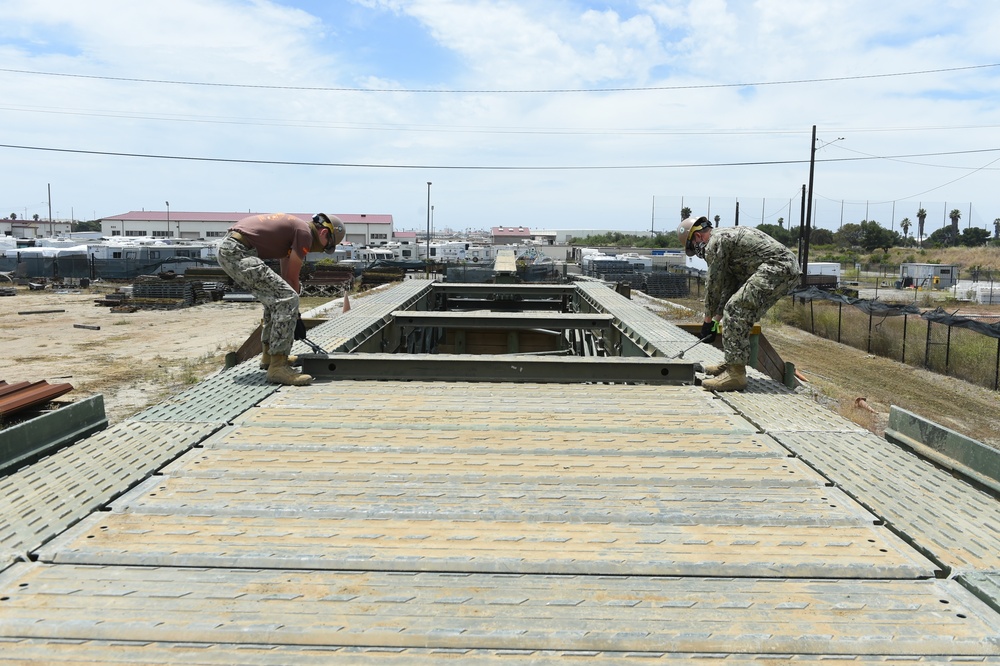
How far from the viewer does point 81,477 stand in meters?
3.79

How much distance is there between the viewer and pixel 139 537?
3.08 meters

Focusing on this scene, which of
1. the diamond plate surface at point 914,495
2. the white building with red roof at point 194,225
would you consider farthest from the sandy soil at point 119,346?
the white building with red roof at point 194,225

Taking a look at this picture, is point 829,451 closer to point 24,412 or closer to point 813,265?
point 24,412

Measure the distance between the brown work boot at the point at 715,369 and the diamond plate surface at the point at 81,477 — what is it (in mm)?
4142

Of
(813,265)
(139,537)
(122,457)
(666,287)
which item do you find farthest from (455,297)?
(813,265)

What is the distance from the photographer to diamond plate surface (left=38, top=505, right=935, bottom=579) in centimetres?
285

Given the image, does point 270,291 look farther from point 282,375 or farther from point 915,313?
point 915,313

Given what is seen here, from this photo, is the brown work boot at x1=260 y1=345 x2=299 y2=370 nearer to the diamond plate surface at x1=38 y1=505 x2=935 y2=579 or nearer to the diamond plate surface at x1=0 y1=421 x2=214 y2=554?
the diamond plate surface at x1=0 y1=421 x2=214 y2=554

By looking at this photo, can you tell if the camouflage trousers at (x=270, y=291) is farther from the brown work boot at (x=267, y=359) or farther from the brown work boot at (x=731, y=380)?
the brown work boot at (x=731, y=380)

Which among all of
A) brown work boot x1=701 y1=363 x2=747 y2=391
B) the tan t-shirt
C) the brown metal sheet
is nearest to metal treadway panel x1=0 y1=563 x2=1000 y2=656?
brown work boot x1=701 y1=363 x2=747 y2=391

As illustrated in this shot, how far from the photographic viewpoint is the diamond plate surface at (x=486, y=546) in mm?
2854

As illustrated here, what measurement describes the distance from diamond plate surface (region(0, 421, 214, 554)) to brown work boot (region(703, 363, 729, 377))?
4.14m

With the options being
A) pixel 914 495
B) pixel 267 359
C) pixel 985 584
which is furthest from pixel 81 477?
pixel 914 495

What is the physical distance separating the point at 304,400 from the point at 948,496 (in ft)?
14.3
